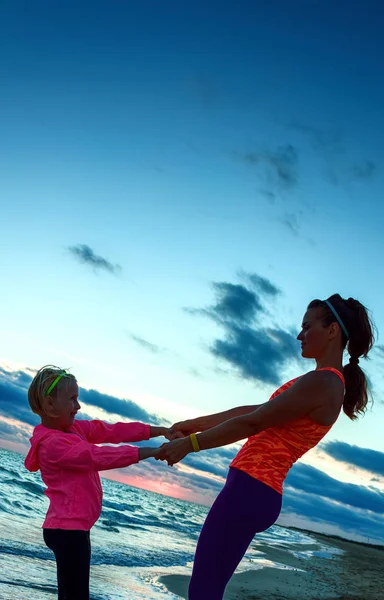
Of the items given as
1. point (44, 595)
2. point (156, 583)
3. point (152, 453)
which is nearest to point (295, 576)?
point (156, 583)

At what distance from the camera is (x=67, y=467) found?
130 inches

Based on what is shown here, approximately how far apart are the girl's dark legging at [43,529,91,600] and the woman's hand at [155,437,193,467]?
635mm

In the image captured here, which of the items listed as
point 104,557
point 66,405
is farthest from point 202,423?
point 104,557

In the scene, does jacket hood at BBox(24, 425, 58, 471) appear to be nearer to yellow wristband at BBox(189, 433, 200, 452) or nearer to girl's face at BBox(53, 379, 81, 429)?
girl's face at BBox(53, 379, 81, 429)

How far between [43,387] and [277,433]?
1408 mm

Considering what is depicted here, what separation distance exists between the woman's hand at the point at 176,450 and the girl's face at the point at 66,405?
593 mm

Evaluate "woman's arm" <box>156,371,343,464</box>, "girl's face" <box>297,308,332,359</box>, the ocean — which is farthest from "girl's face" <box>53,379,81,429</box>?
the ocean

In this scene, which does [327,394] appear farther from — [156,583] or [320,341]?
[156,583]

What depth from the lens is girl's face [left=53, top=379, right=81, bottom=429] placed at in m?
3.44

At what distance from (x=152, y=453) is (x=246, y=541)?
0.84 m

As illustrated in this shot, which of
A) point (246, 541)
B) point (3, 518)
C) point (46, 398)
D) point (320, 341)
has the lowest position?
point (3, 518)

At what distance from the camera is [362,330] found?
3.06 m

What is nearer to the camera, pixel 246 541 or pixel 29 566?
pixel 246 541

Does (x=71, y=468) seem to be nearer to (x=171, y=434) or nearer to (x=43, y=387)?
(x=43, y=387)
